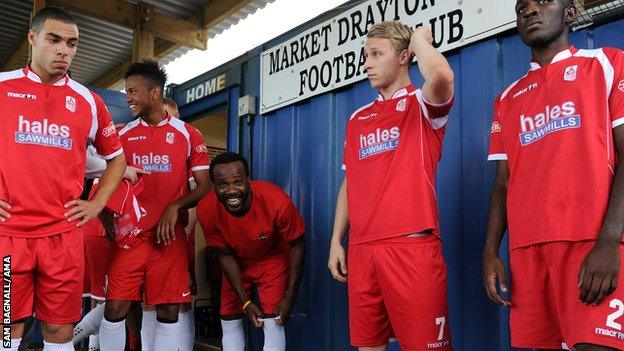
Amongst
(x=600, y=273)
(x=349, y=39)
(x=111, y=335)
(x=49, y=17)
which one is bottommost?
(x=111, y=335)

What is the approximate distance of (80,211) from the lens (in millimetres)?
2166

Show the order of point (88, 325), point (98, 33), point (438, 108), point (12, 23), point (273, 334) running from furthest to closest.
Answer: point (98, 33), point (12, 23), point (88, 325), point (273, 334), point (438, 108)

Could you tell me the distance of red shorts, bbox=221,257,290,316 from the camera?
122 inches

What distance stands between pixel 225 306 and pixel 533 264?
2.09 m

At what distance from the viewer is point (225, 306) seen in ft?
10.7

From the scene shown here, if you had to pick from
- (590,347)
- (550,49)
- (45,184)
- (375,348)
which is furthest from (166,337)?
(550,49)

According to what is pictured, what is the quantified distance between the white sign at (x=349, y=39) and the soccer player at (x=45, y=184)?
1637 mm

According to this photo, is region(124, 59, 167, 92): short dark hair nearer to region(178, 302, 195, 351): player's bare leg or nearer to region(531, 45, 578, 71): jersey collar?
region(178, 302, 195, 351): player's bare leg

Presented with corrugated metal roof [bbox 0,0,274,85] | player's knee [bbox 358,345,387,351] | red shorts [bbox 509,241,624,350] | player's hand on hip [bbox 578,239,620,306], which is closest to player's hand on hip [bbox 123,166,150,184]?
player's knee [bbox 358,345,387,351]

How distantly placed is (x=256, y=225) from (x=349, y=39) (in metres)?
1.27

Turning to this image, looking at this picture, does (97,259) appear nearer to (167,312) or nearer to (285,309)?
(167,312)

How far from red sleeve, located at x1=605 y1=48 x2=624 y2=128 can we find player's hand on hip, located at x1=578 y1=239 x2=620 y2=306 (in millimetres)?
368

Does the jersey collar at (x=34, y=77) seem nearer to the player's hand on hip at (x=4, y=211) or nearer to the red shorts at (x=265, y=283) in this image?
the player's hand on hip at (x=4, y=211)

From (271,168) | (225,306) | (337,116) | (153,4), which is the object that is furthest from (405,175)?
(153,4)
